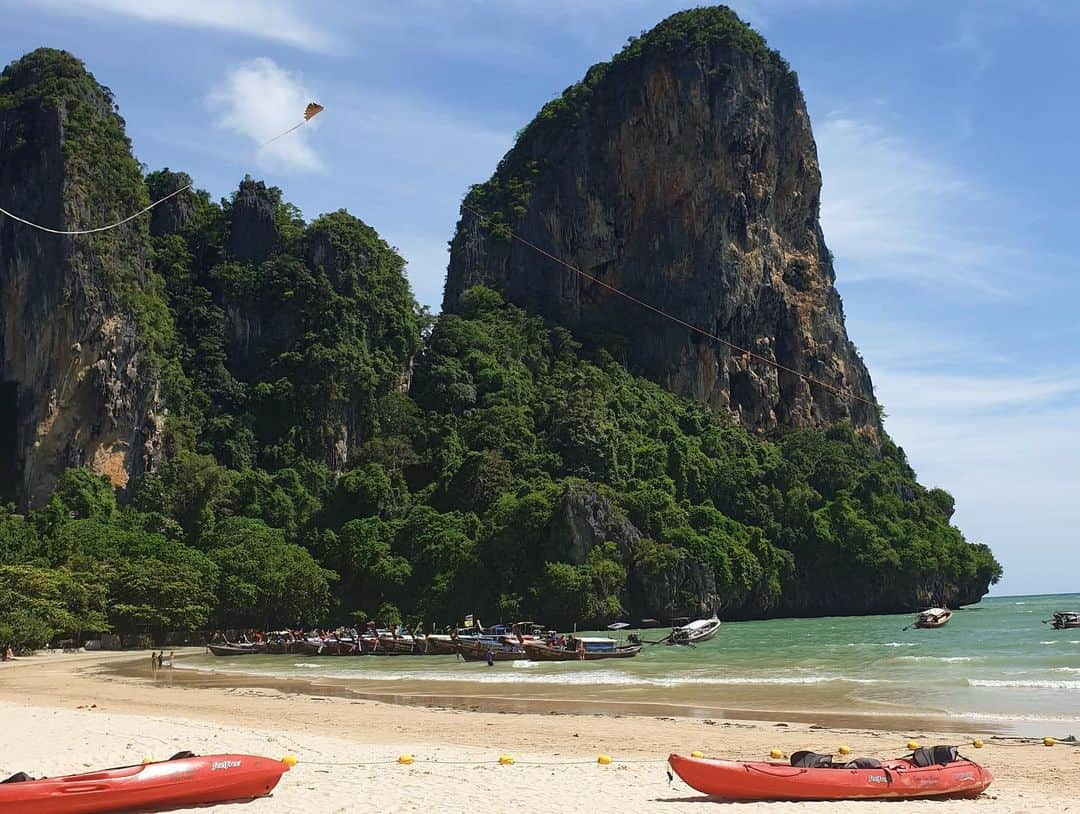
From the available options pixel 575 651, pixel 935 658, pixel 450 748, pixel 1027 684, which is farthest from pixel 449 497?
pixel 450 748

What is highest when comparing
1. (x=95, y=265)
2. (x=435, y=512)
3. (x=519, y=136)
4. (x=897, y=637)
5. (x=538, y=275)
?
(x=519, y=136)

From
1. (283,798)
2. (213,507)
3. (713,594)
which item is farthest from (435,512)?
(283,798)

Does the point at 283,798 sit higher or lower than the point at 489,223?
lower

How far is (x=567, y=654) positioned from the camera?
117 feet

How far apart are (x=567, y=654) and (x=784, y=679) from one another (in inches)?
411

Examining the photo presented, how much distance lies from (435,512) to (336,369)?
13.9m

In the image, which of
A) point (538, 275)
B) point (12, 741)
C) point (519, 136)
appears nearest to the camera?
point (12, 741)

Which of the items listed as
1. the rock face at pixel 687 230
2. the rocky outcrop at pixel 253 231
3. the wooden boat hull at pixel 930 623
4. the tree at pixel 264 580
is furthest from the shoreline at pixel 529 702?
the rock face at pixel 687 230

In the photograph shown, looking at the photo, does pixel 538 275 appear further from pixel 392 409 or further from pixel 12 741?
pixel 12 741

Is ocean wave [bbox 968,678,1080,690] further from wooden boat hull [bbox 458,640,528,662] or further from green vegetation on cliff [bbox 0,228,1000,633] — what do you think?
green vegetation on cliff [bbox 0,228,1000,633]

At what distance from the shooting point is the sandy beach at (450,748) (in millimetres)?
10828

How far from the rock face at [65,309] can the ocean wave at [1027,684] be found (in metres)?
47.6

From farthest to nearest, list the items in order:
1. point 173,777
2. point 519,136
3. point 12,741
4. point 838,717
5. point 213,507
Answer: point 519,136
point 213,507
point 838,717
point 12,741
point 173,777

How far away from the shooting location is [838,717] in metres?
18.9
